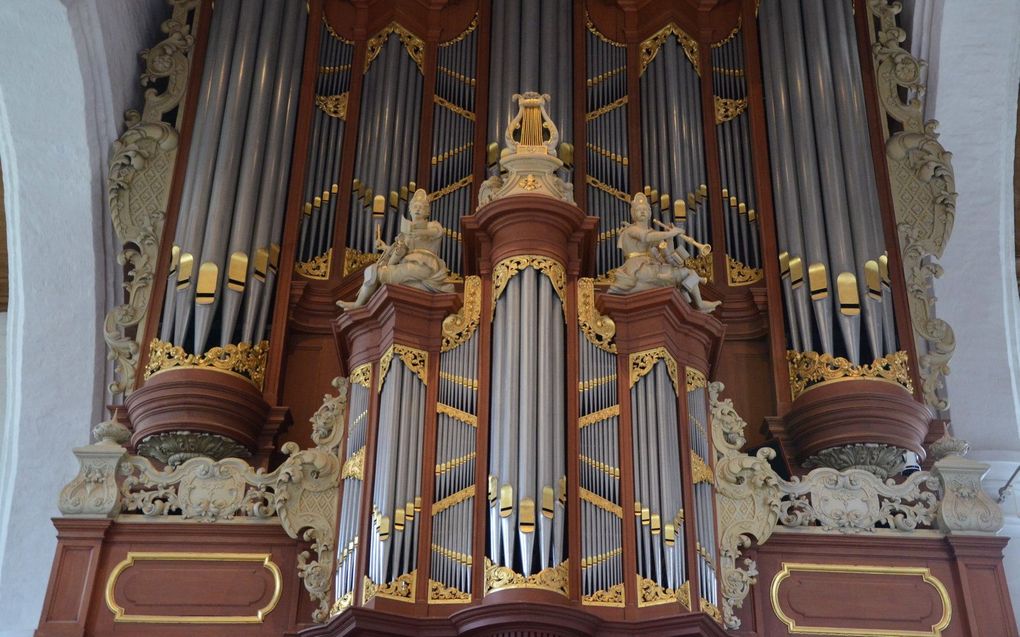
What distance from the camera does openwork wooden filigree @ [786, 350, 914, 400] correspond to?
33.2ft

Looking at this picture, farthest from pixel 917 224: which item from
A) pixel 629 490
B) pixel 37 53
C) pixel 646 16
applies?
pixel 37 53

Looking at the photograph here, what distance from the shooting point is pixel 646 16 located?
41.6 feet

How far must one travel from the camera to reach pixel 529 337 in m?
8.82

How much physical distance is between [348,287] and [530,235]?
2.20 meters

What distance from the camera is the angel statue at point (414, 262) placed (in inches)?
363

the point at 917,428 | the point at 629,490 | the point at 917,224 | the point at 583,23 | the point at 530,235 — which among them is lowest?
the point at 629,490

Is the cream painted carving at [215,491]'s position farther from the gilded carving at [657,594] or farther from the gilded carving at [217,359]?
the gilded carving at [657,594]

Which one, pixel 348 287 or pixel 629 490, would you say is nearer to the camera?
pixel 629 490

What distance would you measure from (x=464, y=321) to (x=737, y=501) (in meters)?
1.89

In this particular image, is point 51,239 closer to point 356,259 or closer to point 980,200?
point 356,259

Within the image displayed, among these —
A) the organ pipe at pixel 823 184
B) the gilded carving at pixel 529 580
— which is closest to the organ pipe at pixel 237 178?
the gilded carving at pixel 529 580

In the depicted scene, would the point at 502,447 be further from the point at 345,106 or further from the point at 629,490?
the point at 345,106

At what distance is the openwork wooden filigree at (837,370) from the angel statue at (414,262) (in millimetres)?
2559

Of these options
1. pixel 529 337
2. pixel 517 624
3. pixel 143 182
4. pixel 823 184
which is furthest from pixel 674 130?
pixel 517 624
